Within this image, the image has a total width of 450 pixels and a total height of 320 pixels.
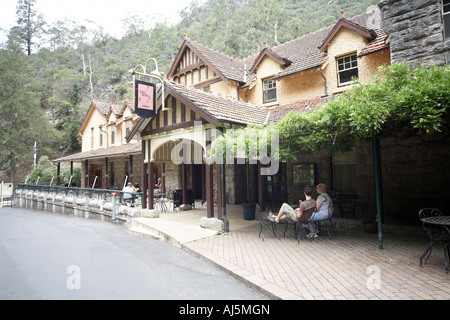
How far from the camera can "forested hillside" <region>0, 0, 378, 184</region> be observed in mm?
32969

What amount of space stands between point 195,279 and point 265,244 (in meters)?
2.29

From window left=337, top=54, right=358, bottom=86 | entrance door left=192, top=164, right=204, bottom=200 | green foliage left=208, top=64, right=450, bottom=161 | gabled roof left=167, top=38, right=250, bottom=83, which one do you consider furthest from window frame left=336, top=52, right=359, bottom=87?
entrance door left=192, top=164, right=204, bottom=200

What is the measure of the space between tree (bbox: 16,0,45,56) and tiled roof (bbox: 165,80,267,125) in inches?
2646

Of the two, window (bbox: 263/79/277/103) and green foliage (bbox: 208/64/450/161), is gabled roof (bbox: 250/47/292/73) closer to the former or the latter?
window (bbox: 263/79/277/103)

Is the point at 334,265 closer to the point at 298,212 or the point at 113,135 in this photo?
the point at 298,212

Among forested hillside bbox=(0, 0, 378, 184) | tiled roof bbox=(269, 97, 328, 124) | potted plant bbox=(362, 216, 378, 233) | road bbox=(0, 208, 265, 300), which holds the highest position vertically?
forested hillside bbox=(0, 0, 378, 184)

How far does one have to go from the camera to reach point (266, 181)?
40.9ft

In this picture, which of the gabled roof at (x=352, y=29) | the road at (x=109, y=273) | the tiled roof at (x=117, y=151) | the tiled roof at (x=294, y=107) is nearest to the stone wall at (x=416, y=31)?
the gabled roof at (x=352, y=29)

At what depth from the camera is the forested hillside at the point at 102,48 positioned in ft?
108

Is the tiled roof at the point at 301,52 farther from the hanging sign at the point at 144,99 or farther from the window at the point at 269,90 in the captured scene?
the hanging sign at the point at 144,99

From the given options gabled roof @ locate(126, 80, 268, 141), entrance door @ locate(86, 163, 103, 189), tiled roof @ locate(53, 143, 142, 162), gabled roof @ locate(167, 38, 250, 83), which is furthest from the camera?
entrance door @ locate(86, 163, 103, 189)

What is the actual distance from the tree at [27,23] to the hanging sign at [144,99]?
65.6 m

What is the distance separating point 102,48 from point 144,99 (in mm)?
57524
